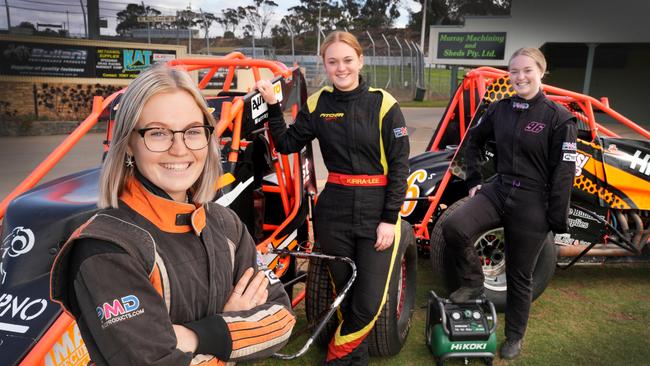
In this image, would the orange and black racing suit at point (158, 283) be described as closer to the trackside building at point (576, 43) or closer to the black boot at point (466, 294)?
the black boot at point (466, 294)

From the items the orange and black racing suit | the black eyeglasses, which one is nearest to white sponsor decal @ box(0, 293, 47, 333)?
the orange and black racing suit

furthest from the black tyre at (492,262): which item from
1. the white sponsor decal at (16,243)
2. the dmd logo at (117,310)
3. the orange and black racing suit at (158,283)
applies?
the dmd logo at (117,310)

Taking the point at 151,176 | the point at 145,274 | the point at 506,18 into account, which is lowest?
the point at 145,274

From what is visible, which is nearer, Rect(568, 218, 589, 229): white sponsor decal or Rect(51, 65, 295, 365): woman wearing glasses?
Rect(51, 65, 295, 365): woman wearing glasses

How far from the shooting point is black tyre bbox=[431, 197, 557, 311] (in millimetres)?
3723

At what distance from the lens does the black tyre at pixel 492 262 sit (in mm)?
3723

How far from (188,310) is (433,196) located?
324 centimetres

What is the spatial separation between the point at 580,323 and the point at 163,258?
3.58 meters

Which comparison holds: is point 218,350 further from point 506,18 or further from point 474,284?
point 506,18

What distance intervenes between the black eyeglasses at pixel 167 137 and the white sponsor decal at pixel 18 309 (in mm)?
995

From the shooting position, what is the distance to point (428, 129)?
1583cm

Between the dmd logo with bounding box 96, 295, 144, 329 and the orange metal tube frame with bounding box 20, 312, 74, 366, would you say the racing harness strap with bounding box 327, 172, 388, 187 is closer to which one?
the orange metal tube frame with bounding box 20, 312, 74, 366

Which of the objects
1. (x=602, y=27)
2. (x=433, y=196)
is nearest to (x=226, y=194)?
(x=433, y=196)

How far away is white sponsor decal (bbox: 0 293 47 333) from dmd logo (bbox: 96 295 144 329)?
3.04 ft
